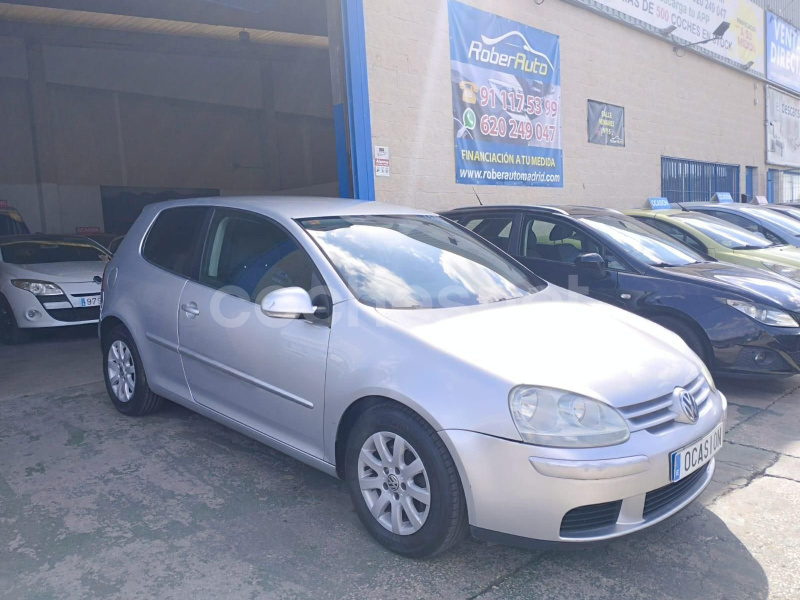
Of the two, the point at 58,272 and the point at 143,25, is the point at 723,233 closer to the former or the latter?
the point at 58,272

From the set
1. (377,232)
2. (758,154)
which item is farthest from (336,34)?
(758,154)

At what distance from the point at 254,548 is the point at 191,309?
1521mm

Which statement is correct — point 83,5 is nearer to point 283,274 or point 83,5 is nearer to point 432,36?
point 432,36

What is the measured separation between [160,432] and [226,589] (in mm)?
1979

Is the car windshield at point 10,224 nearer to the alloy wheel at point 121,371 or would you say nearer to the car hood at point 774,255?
the alloy wheel at point 121,371

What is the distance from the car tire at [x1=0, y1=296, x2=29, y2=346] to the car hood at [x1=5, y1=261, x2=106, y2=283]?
1.21ft

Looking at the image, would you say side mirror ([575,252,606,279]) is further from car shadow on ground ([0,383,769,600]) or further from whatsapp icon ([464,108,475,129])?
whatsapp icon ([464,108,475,129])

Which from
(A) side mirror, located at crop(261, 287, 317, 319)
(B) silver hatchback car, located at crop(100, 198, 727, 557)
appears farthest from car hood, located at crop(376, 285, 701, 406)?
(A) side mirror, located at crop(261, 287, 317, 319)

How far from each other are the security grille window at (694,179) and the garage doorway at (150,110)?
26.5 feet

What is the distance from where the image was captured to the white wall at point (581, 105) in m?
8.70

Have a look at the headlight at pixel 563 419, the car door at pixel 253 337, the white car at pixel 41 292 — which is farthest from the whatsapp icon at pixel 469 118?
the headlight at pixel 563 419

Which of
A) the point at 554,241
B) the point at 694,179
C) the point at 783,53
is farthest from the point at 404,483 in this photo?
the point at 783,53

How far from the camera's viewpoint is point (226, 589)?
264 centimetres

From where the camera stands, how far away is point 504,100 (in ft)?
33.6
